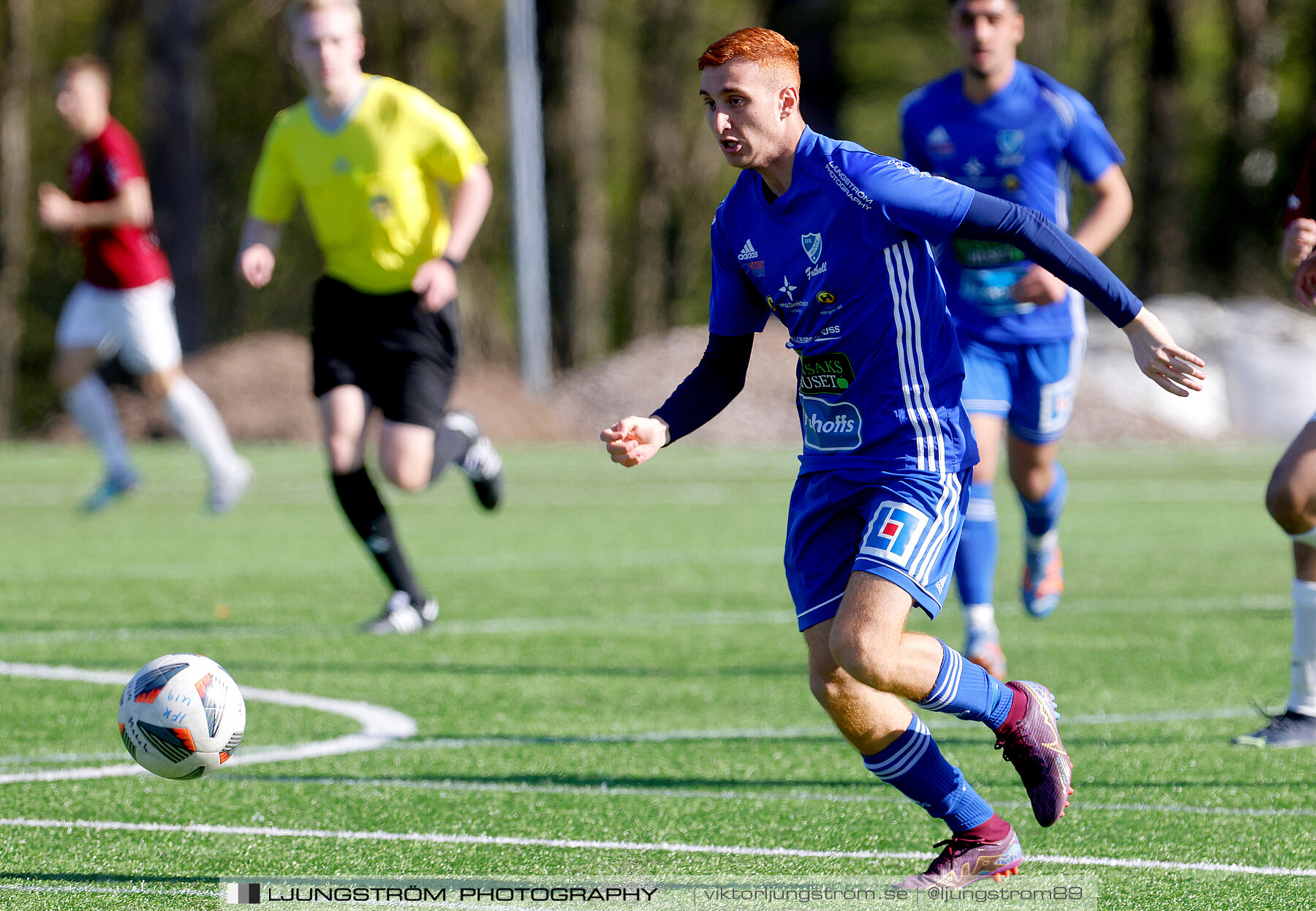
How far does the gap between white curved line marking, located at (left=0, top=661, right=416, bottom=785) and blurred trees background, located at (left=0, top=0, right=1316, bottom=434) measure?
870 inches

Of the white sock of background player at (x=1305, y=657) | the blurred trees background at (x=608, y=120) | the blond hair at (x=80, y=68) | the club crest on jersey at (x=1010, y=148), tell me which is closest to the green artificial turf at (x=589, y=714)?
the white sock of background player at (x=1305, y=657)

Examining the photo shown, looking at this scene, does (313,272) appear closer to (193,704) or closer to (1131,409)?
(1131,409)

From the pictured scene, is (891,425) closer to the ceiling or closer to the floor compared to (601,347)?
closer to the ceiling

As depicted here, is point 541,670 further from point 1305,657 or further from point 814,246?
point 814,246

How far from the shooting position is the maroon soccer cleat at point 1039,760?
4312 millimetres

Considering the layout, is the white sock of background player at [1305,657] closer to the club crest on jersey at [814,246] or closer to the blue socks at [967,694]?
the blue socks at [967,694]

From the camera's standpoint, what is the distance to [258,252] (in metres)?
8.16

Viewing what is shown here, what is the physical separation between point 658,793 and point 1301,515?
208cm

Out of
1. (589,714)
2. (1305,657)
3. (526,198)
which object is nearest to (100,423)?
(589,714)

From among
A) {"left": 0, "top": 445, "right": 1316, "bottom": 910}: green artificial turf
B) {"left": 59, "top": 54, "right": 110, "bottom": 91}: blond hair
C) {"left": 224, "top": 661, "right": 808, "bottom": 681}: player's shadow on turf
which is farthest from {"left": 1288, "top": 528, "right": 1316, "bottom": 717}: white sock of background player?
{"left": 59, "top": 54, "right": 110, "bottom": 91}: blond hair

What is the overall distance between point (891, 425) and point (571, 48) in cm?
2822

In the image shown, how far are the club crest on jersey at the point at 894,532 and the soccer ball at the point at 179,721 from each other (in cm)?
157

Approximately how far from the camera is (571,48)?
31.7m

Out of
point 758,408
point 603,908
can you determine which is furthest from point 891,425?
point 758,408
